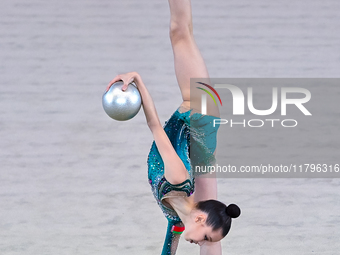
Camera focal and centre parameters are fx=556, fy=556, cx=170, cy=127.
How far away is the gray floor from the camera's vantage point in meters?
3.11

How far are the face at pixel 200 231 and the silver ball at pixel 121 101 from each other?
0.49 meters

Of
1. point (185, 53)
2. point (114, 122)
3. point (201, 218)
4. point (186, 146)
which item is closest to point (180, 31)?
point (185, 53)

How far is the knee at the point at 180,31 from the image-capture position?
2395 millimetres

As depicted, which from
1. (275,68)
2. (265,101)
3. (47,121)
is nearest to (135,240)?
(47,121)

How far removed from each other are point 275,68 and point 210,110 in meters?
2.74

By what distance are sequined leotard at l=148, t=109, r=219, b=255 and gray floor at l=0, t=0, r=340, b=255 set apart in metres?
0.72

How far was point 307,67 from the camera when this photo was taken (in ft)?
16.6

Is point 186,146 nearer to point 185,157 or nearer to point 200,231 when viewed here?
point 185,157

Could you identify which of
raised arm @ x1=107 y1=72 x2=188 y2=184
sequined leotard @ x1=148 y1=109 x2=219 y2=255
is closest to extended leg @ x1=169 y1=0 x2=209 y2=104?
sequined leotard @ x1=148 y1=109 x2=219 y2=255

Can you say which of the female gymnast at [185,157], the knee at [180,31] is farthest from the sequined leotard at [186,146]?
the knee at [180,31]

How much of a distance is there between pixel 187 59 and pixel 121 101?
54cm

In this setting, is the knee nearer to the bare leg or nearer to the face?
the bare leg

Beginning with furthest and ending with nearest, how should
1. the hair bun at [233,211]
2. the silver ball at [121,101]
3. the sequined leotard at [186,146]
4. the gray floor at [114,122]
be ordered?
the gray floor at [114,122] → the sequined leotard at [186,146] → the hair bun at [233,211] → the silver ball at [121,101]

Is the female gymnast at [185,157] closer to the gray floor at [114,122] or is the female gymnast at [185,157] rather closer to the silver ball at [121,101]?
the silver ball at [121,101]
